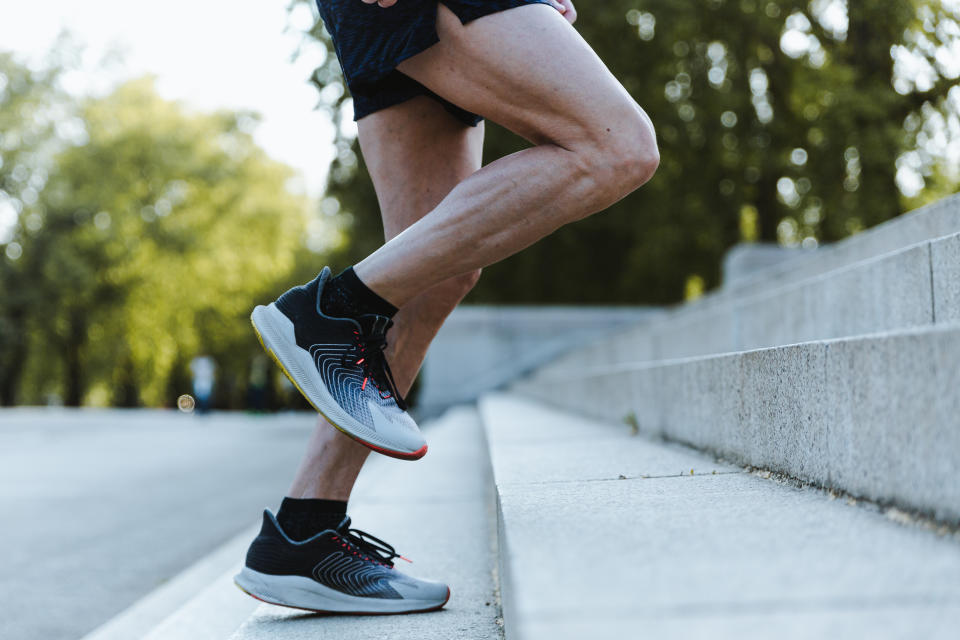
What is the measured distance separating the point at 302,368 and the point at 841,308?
231 cm

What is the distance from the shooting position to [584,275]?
1867cm

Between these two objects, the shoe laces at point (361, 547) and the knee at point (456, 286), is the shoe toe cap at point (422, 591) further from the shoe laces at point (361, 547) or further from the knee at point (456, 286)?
the knee at point (456, 286)

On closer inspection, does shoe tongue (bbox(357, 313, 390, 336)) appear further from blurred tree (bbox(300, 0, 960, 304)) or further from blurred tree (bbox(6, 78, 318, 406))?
blurred tree (bbox(6, 78, 318, 406))

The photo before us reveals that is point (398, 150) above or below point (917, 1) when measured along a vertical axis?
below

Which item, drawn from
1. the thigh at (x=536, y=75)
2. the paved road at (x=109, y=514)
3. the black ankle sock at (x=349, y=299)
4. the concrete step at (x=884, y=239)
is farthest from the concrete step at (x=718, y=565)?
the paved road at (x=109, y=514)

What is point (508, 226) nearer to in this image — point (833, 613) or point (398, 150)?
point (398, 150)

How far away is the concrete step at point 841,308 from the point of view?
7.99ft

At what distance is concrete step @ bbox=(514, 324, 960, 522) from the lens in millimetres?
1376

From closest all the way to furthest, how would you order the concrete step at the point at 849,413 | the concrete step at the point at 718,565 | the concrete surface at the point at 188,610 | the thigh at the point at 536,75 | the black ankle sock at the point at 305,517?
the concrete step at the point at 718,565
the concrete step at the point at 849,413
the thigh at the point at 536,75
the black ankle sock at the point at 305,517
the concrete surface at the point at 188,610

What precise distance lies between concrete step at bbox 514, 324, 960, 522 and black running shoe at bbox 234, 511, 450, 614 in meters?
0.83

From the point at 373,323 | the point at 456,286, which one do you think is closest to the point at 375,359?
the point at 373,323

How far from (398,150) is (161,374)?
32.8m

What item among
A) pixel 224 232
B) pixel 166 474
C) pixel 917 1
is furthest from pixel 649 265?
pixel 224 232

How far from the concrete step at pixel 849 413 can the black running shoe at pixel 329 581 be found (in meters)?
0.83
